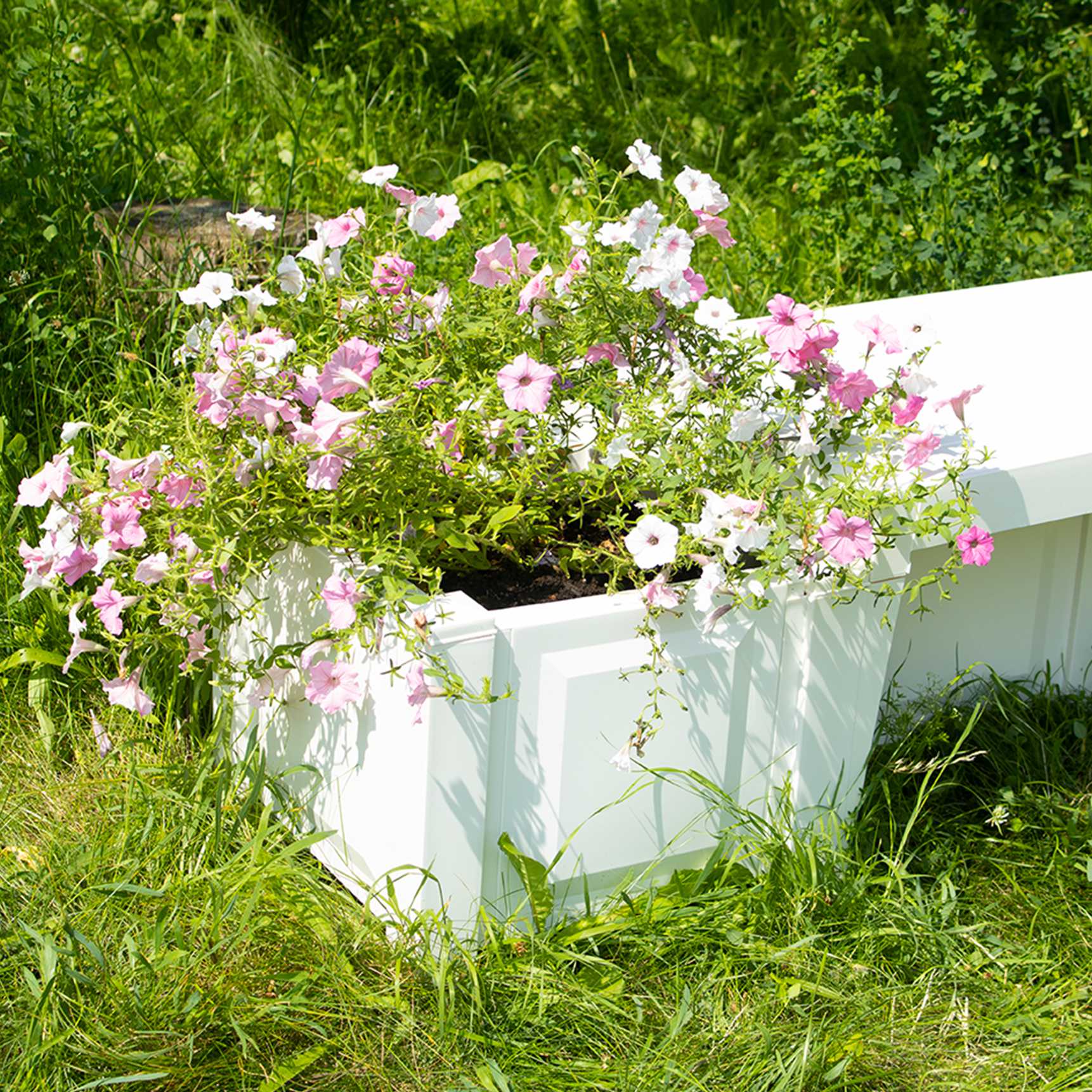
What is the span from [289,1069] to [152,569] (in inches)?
24.7

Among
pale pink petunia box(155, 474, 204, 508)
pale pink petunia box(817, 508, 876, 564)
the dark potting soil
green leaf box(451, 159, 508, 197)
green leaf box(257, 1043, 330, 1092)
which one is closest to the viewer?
green leaf box(257, 1043, 330, 1092)

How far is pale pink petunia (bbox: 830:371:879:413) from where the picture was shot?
76.0 inches

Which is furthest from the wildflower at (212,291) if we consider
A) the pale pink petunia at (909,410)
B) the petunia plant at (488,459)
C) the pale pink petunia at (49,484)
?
the pale pink petunia at (909,410)

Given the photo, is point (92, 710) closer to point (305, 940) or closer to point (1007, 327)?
point (305, 940)

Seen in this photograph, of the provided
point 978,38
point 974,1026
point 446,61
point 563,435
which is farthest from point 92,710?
point 978,38

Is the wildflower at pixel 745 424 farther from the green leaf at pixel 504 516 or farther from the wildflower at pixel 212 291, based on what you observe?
the wildflower at pixel 212 291

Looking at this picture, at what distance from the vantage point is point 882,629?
2.05 metres

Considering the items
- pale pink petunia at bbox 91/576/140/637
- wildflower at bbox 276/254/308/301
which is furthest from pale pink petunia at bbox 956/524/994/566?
pale pink petunia at bbox 91/576/140/637

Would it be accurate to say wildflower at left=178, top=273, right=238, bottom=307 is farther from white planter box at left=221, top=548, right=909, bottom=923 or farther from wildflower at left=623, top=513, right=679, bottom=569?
wildflower at left=623, top=513, right=679, bottom=569

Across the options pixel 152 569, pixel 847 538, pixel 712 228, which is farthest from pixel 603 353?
pixel 152 569

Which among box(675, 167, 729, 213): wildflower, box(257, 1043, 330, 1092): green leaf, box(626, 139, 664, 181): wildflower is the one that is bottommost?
box(257, 1043, 330, 1092): green leaf

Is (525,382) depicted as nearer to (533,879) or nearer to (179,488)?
(179,488)

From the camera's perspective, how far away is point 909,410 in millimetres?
1946

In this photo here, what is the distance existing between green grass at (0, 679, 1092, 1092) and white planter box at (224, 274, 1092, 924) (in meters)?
0.07
